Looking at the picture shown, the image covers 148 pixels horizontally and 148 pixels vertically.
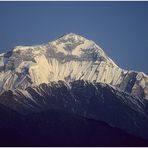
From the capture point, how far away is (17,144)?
19675cm

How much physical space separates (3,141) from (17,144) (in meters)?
5.21

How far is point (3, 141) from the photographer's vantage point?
19662 cm
